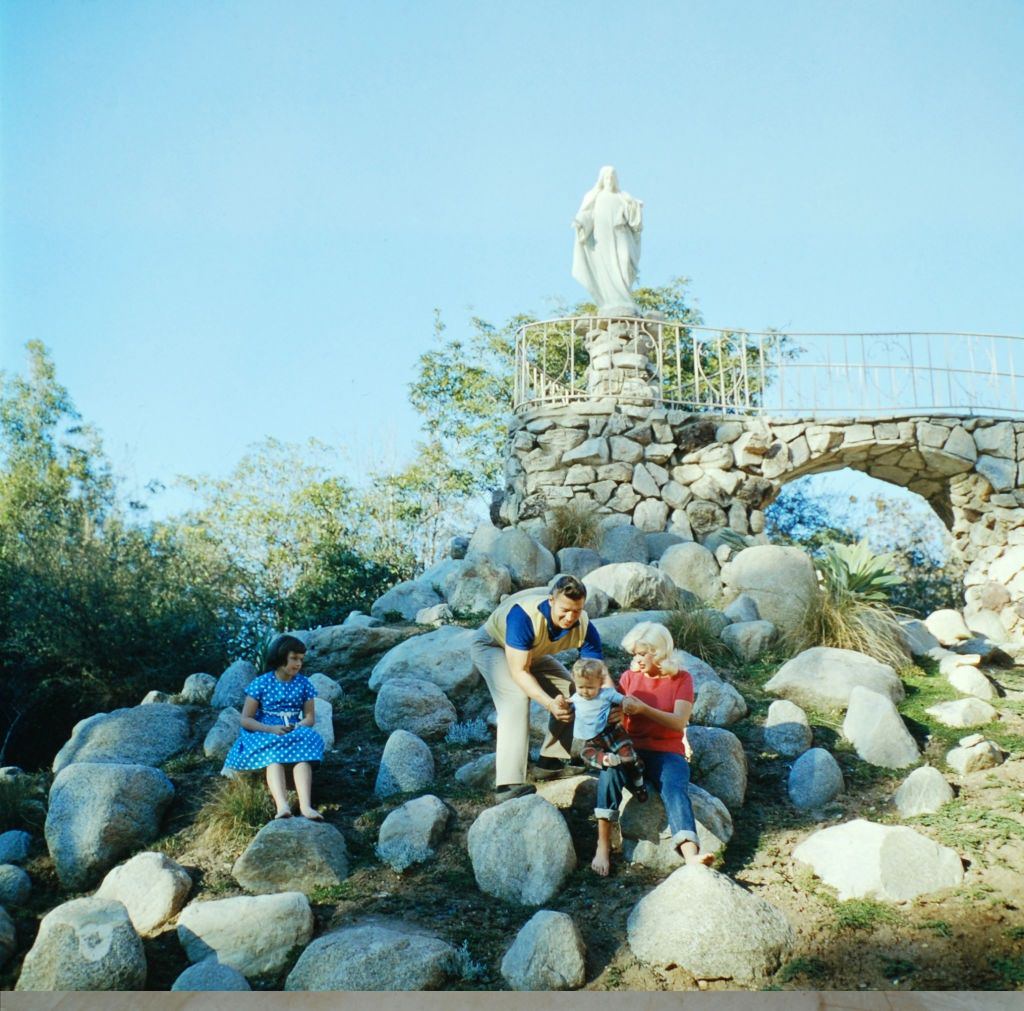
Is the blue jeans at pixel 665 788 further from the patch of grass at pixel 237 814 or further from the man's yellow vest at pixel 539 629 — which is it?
the patch of grass at pixel 237 814

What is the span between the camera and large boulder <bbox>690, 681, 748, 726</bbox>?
13.8 ft

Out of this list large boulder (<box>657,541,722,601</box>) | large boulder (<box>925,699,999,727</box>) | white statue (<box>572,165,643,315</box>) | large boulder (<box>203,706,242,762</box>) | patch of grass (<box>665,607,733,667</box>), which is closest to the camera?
large boulder (<box>203,706,242,762</box>)

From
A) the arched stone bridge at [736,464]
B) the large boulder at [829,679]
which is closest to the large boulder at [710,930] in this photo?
the large boulder at [829,679]

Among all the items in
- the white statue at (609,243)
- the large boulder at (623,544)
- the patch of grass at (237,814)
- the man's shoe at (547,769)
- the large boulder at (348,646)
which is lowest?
the patch of grass at (237,814)

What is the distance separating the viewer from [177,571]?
578 cm

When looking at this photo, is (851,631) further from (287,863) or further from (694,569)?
(287,863)

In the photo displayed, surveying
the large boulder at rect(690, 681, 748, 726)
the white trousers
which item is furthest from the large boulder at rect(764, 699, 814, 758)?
the white trousers

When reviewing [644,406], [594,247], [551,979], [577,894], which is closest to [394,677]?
[577,894]

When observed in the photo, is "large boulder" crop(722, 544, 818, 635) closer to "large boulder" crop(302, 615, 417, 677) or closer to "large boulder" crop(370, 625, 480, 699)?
"large boulder" crop(370, 625, 480, 699)

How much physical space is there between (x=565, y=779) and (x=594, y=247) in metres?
5.13

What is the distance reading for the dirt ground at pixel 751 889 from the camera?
274 cm

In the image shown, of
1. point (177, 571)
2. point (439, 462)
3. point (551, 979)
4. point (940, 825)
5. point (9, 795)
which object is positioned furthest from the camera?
point (439, 462)

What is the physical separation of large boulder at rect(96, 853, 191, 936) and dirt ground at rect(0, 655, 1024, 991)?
7cm

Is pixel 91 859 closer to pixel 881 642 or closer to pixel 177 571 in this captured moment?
pixel 177 571
